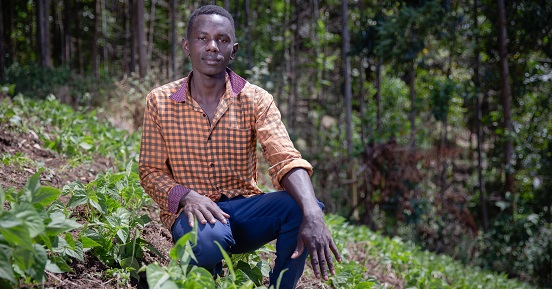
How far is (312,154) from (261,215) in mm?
8069

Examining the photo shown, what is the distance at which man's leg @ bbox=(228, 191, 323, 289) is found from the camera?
8.10 ft

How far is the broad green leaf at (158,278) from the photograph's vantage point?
1963mm

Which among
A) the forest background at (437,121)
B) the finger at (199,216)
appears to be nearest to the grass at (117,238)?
the finger at (199,216)

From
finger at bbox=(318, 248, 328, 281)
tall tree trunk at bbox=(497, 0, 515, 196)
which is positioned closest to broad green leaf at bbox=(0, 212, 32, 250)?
finger at bbox=(318, 248, 328, 281)

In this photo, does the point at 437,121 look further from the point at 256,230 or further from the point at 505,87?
the point at 256,230

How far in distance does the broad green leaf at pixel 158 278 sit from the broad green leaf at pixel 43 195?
480mm

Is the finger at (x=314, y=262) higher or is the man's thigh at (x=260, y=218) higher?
Answer: the man's thigh at (x=260, y=218)

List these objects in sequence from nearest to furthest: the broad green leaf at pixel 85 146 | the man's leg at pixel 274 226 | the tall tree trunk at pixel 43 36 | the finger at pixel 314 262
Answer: the finger at pixel 314 262 < the man's leg at pixel 274 226 < the broad green leaf at pixel 85 146 < the tall tree trunk at pixel 43 36

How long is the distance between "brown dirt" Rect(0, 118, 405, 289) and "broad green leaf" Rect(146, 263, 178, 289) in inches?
A: 19.7

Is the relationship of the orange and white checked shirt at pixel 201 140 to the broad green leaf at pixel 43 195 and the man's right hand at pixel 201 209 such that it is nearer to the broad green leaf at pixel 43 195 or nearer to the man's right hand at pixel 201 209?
the man's right hand at pixel 201 209

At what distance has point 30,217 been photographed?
1.89 metres

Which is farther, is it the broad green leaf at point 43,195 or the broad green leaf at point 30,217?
the broad green leaf at point 43,195

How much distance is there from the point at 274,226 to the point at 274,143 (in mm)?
386

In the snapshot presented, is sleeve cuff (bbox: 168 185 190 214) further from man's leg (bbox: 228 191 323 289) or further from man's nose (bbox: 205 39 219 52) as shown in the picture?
man's nose (bbox: 205 39 219 52)
